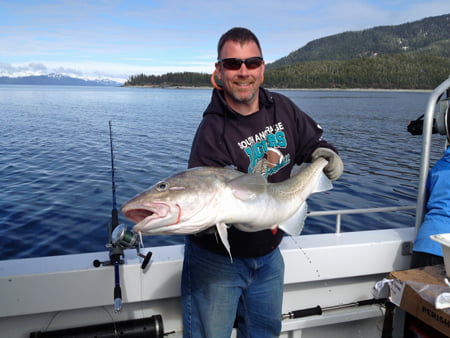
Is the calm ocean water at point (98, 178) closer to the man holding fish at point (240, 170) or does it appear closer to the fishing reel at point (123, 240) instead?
the fishing reel at point (123, 240)

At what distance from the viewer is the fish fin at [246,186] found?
2144 mm

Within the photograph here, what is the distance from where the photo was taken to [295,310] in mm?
3828

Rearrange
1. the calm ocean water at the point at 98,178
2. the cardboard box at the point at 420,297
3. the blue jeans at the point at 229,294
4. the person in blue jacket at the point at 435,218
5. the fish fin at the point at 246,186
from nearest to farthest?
the fish fin at the point at 246,186 < the cardboard box at the point at 420,297 < the blue jeans at the point at 229,294 < the person in blue jacket at the point at 435,218 < the calm ocean water at the point at 98,178

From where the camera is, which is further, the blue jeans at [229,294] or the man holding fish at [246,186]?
the blue jeans at [229,294]

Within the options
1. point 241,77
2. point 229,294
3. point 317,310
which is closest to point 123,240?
point 229,294

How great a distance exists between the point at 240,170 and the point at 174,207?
0.81 meters

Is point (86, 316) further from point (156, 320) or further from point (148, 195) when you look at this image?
point (148, 195)

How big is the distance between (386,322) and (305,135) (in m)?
1.96

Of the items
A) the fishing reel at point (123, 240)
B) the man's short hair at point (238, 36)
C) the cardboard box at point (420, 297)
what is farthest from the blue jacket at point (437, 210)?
the fishing reel at point (123, 240)

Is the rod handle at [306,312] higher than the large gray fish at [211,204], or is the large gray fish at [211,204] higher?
the large gray fish at [211,204]

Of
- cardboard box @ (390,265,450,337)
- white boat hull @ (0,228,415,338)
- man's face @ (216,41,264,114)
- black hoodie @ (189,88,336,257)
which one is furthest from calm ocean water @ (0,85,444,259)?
man's face @ (216,41,264,114)

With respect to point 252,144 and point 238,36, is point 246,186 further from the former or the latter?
point 238,36

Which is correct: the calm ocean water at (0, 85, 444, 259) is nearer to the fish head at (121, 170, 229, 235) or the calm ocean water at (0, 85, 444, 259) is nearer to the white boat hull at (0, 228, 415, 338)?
the white boat hull at (0, 228, 415, 338)

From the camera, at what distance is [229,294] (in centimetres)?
263
